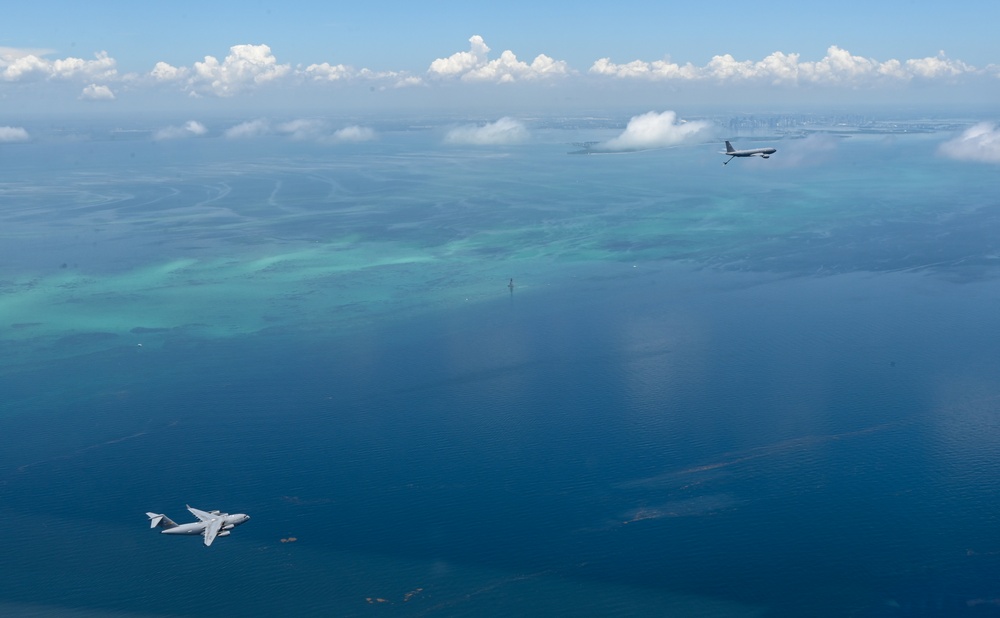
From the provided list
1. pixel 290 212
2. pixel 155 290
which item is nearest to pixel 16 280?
pixel 155 290

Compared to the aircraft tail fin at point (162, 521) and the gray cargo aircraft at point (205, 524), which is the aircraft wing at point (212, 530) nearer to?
the gray cargo aircraft at point (205, 524)

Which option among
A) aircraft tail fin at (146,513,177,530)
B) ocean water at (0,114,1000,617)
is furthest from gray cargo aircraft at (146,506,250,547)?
ocean water at (0,114,1000,617)

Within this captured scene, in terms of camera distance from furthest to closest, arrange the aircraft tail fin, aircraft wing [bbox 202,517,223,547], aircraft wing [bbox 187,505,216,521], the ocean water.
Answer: the aircraft tail fin, aircraft wing [bbox 187,505,216,521], aircraft wing [bbox 202,517,223,547], the ocean water

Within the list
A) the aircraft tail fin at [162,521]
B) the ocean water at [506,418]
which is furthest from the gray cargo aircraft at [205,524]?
the ocean water at [506,418]

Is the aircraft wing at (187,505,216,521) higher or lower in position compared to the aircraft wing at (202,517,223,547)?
higher

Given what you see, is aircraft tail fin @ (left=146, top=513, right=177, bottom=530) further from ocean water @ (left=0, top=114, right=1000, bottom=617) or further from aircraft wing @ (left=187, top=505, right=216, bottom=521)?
aircraft wing @ (left=187, top=505, right=216, bottom=521)

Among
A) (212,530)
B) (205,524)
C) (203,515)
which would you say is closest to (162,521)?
(203,515)

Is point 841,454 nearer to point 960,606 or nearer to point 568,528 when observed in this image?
point 960,606
